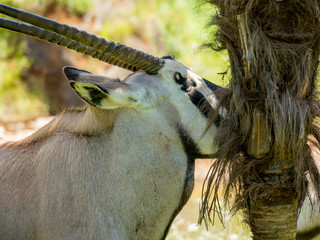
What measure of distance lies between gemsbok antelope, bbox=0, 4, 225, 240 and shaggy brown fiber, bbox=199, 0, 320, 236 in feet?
1.13

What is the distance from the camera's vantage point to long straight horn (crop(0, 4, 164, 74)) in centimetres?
288

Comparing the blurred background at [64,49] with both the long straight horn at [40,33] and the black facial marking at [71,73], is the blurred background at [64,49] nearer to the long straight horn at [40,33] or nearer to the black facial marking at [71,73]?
the black facial marking at [71,73]

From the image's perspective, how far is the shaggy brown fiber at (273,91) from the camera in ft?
9.64

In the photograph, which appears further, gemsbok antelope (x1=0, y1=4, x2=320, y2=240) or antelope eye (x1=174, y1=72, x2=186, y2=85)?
antelope eye (x1=174, y1=72, x2=186, y2=85)

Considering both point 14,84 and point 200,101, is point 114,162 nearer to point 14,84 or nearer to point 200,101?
point 200,101

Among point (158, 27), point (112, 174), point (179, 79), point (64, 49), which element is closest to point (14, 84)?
point (64, 49)

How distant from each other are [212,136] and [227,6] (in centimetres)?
82

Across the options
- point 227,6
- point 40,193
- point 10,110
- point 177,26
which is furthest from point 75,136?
point 177,26

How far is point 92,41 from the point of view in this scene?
3088 millimetres

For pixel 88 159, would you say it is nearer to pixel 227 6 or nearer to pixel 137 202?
pixel 137 202

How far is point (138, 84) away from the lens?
11.0 ft

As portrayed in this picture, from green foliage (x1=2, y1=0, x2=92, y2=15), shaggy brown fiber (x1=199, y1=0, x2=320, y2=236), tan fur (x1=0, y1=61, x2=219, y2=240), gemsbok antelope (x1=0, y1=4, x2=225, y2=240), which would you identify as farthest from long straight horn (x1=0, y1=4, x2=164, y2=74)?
green foliage (x1=2, y1=0, x2=92, y2=15)

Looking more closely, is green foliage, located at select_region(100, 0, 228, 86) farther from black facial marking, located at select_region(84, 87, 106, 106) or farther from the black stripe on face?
black facial marking, located at select_region(84, 87, 106, 106)

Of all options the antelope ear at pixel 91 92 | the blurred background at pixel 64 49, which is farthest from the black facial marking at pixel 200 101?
the blurred background at pixel 64 49
